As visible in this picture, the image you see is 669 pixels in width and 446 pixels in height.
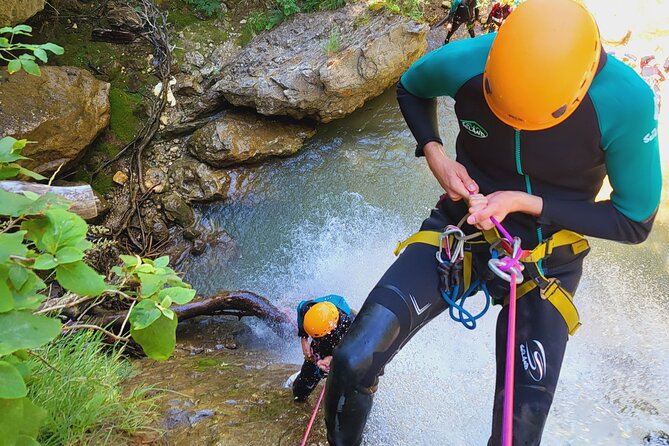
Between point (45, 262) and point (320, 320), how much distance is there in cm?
162

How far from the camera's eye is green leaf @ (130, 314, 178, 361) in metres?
1.42

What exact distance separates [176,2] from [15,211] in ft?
19.0

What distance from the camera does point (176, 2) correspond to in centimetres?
611

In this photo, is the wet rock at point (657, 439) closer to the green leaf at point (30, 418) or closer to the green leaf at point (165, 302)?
the green leaf at point (165, 302)

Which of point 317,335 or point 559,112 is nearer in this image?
point 559,112

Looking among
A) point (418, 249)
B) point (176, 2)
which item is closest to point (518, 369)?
point (418, 249)

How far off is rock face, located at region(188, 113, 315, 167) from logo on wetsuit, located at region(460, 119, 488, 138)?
352 cm

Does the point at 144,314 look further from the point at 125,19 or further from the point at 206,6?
the point at 206,6

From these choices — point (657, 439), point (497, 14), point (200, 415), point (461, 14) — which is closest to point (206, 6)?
point (461, 14)

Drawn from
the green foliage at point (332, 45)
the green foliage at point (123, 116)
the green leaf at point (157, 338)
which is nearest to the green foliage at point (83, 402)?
the green leaf at point (157, 338)

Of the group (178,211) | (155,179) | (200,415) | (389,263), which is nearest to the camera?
(200,415)

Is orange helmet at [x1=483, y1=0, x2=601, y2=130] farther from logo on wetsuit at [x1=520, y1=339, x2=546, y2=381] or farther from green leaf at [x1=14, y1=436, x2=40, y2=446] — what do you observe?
green leaf at [x1=14, y1=436, x2=40, y2=446]

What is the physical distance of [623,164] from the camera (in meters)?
1.74

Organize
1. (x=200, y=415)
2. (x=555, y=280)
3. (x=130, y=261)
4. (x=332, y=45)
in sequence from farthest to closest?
(x=332, y=45)
(x=200, y=415)
(x=555, y=280)
(x=130, y=261)
